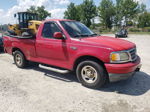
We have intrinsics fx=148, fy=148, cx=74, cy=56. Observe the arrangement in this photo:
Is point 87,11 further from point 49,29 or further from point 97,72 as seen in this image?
point 97,72

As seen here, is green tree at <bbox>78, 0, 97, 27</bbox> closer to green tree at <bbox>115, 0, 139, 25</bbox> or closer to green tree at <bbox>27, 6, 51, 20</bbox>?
green tree at <bbox>115, 0, 139, 25</bbox>

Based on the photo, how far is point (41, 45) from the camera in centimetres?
503

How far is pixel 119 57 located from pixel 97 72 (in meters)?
0.71

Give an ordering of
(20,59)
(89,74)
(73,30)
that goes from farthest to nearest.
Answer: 1. (20,59)
2. (73,30)
3. (89,74)

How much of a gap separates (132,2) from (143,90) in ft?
171

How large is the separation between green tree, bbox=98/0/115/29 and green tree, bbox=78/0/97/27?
454cm

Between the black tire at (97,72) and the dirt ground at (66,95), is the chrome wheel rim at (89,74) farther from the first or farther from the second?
the dirt ground at (66,95)

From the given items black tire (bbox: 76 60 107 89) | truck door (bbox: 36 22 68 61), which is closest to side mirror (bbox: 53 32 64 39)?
truck door (bbox: 36 22 68 61)

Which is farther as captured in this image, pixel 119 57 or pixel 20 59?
pixel 20 59

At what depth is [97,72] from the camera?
4.00m

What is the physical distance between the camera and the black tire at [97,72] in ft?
13.0

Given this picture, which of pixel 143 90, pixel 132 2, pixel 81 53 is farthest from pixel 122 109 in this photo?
pixel 132 2

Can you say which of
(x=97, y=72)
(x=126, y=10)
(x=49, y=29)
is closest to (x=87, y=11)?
(x=126, y=10)

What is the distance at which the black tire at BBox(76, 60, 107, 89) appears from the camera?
395cm
